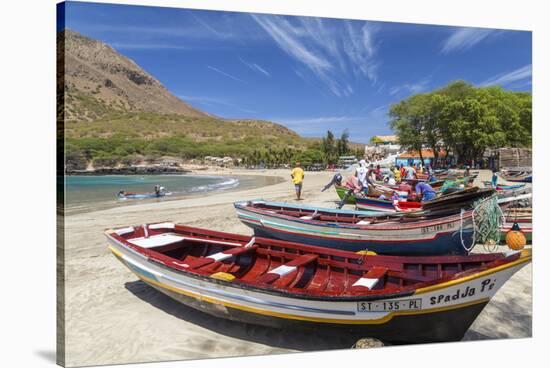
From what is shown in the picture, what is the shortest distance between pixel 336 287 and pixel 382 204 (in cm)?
408

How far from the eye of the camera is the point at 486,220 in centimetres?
466

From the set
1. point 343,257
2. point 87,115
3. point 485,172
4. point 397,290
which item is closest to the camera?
point 397,290

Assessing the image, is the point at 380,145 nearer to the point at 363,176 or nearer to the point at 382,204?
the point at 363,176

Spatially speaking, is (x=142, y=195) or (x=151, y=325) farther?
(x=142, y=195)

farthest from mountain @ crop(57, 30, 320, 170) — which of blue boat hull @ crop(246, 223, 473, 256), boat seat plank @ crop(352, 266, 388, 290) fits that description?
boat seat plank @ crop(352, 266, 388, 290)

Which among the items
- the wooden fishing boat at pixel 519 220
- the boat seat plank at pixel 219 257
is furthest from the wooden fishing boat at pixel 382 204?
the boat seat plank at pixel 219 257

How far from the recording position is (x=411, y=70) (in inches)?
203

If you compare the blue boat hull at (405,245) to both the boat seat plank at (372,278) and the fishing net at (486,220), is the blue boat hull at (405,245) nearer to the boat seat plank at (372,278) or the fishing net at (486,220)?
the fishing net at (486,220)

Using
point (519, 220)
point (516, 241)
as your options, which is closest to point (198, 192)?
point (519, 220)

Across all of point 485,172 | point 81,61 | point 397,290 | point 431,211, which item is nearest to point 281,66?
point 81,61

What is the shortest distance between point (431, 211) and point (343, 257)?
1.60 metres

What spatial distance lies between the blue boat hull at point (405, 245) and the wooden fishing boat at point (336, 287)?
3.82 ft

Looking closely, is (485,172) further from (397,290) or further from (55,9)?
(55,9)

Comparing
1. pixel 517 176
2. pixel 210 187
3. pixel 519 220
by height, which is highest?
pixel 517 176
